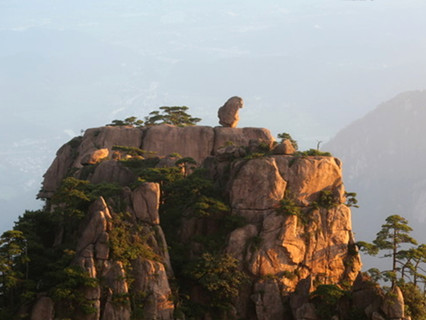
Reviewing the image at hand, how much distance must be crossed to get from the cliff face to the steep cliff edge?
0.08 m

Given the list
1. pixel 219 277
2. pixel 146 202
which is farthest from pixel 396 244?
pixel 146 202

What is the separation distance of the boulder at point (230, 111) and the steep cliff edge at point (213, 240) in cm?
1356

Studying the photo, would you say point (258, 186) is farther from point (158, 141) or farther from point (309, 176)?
point (158, 141)

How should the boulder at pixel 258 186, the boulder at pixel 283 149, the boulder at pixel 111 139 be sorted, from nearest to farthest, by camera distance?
the boulder at pixel 258 186, the boulder at pixel 283 149, the boulder at pixel 111 139

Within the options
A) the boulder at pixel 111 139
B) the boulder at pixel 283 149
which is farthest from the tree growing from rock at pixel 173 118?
the boulder at pixel 283 149

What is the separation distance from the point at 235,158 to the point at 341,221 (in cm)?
1012

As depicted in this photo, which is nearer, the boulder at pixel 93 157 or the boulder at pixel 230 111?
the boulder at pixel 93 157

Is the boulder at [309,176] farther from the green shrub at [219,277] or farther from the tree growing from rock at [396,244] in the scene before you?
the green shrub at [219,277]

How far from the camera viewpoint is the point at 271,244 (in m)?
45.9

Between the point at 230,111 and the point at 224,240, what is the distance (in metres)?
21.6

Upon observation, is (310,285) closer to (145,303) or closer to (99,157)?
(145,303)

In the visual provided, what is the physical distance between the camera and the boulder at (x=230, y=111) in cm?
6450

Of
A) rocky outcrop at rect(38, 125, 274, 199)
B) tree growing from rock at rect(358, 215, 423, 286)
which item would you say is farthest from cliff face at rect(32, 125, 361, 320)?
rocky outcrop at rect(38, 125, 274, 199)

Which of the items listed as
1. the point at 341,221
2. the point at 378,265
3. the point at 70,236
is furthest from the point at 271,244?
the point at 378,265
